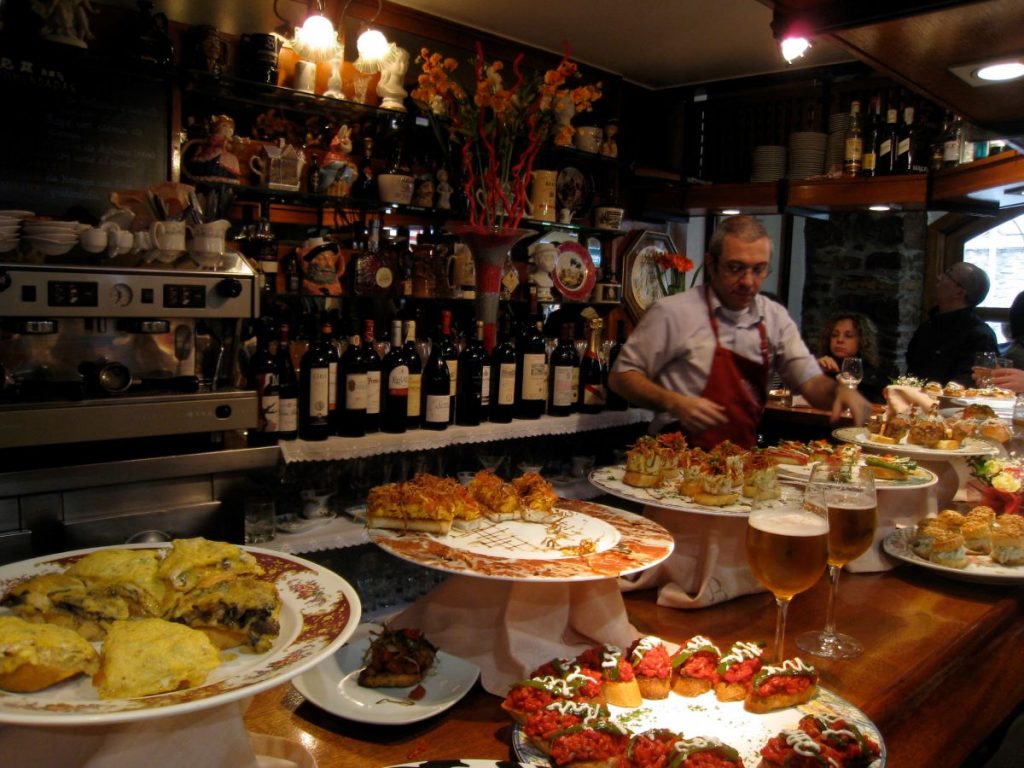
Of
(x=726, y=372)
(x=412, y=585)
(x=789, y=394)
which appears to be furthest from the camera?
(x=789, y=394)

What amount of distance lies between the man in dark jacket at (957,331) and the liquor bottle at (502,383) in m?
2.82

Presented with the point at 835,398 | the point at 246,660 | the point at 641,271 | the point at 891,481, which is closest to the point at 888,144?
the point at 641,271

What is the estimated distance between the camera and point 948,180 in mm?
4480

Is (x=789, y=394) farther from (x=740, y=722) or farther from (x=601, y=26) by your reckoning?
(x=740, y=722)

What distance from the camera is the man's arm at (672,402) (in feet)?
7.91

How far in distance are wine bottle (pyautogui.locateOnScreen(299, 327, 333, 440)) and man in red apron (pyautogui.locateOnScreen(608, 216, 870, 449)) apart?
1.13 m

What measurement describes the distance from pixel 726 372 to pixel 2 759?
247cm

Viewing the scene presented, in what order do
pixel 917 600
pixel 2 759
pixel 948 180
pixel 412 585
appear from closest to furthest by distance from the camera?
pixel 2 759 → pixel 917 600 → pixel 412 585 → pixel 948 180

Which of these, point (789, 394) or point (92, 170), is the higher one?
point (92, 170)

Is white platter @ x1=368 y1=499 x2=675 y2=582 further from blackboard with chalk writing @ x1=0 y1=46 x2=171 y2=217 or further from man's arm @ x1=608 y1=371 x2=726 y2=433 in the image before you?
blackboard with chalk writing @ x1=0 y1=46 x2=171 y2=217

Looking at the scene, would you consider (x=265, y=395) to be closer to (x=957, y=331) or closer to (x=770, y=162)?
(x=770, y=162)

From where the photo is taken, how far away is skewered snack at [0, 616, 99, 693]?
2.43 feet

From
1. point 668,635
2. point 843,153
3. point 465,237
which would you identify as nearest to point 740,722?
point 668,635

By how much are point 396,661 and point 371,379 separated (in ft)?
7.72
